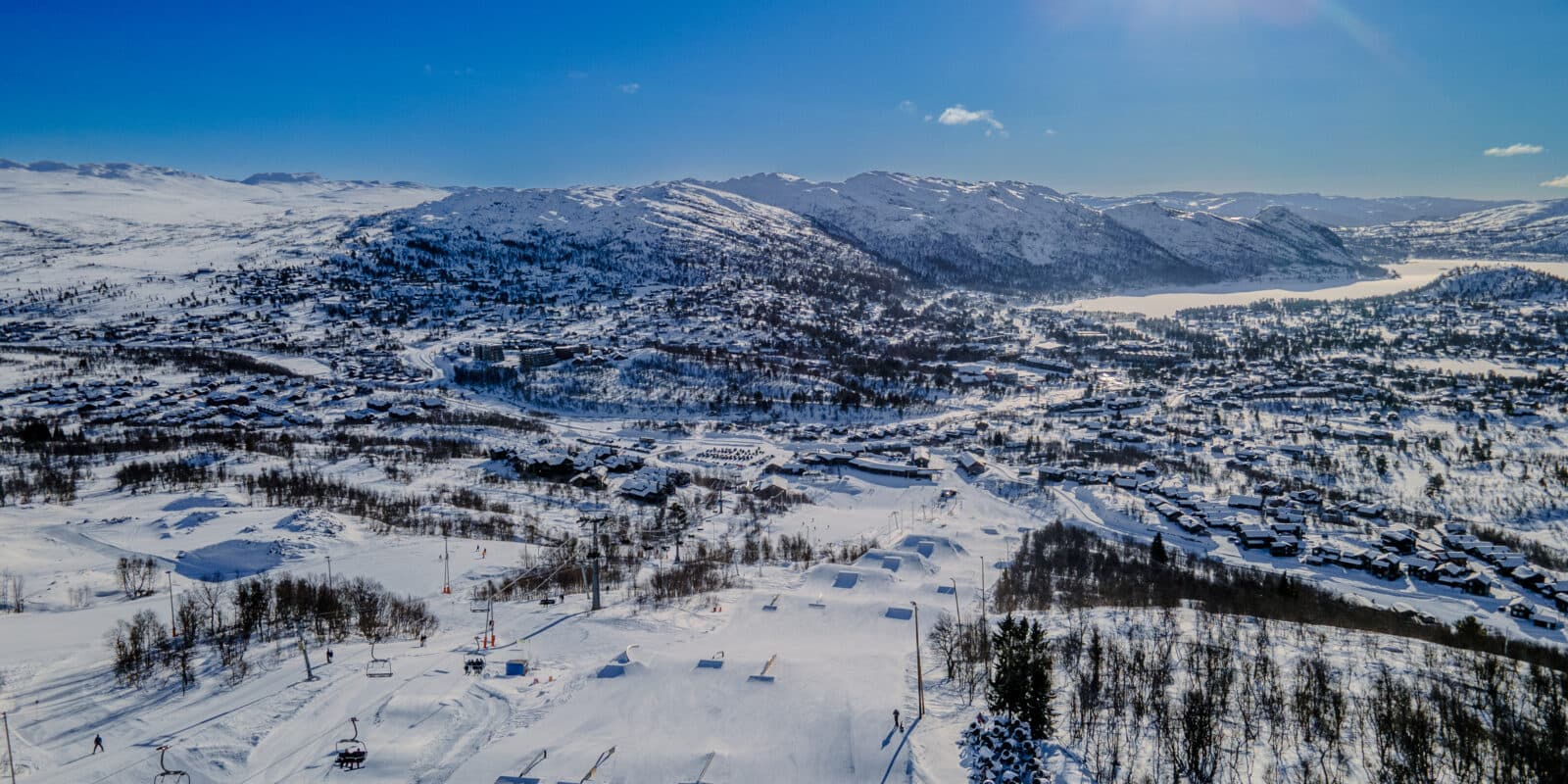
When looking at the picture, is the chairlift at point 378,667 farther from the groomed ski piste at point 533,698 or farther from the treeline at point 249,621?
the treeline at point 249,621

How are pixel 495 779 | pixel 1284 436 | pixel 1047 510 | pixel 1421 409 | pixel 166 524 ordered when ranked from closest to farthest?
1. pixel 495 779
2. pixel 166 524
3. pixel 1047 510
4. pixel 1284 436
5. pixel 1421 409

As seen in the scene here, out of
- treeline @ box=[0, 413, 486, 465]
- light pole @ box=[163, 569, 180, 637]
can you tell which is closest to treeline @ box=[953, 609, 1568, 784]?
light pole @ box=[163, 569, 180, 637]

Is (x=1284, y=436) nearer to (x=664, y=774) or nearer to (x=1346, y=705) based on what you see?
(x=1346, y=705)

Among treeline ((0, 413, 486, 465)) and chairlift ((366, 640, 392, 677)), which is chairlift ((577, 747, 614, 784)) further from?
treeline ((0, 413, 486, 465))

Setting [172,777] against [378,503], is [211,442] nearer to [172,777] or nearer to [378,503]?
[378,503]

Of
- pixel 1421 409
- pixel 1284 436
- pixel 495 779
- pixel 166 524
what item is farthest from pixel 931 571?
pixel 1421 409

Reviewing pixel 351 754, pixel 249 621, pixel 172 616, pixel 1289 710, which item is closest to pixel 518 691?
pixel 351 754
